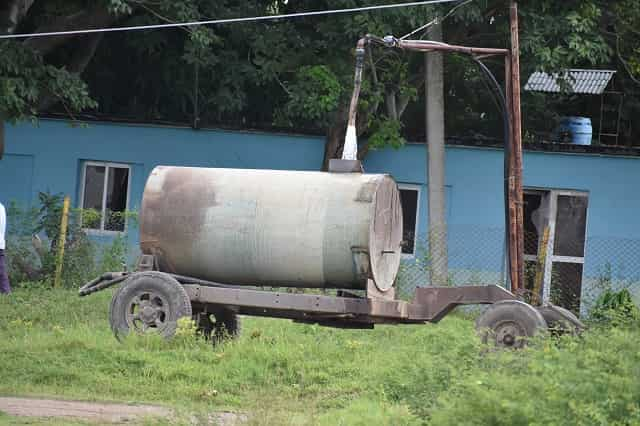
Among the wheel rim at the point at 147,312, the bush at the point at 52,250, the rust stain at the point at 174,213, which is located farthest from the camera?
the bush at the point at 52,250

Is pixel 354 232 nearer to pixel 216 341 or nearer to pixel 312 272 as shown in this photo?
pixel 312 272

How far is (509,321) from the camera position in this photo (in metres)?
10.9

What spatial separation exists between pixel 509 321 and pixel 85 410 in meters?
4.16

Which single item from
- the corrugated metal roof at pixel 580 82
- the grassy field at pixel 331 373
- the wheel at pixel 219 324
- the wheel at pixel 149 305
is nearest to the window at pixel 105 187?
the grassy field at pixel 331 373

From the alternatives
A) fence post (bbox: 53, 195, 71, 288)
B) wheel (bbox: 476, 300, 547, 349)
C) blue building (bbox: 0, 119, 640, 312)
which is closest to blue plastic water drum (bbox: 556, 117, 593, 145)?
blue building (bbox: 0, 119, 640, 312)

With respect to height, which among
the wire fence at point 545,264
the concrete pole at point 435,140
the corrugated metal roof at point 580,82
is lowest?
the wire fence at point 545,264

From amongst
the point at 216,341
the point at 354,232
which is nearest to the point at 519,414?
the point at 354,232

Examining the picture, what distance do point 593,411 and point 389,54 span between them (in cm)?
1534

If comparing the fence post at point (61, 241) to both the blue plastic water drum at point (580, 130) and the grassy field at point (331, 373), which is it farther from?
the blue plastic water drum at point (580, 130)

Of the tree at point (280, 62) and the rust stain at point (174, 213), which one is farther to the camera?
the tree at point (280, 62)

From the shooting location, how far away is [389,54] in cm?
2045

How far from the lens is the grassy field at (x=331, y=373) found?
5969 mm

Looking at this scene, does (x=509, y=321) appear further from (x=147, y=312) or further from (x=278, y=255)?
(x=147, y=312)

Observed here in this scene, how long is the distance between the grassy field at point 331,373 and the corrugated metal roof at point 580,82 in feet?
28.2
